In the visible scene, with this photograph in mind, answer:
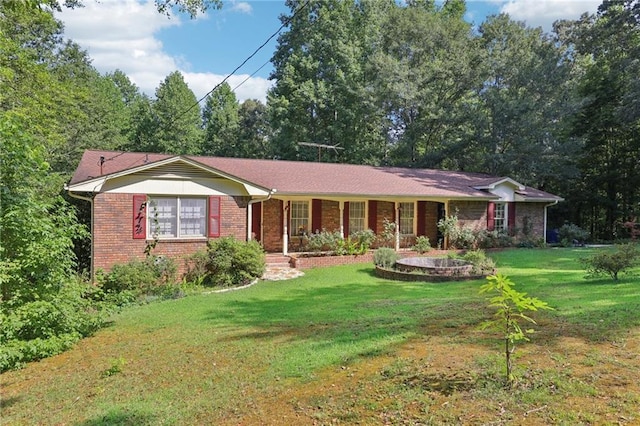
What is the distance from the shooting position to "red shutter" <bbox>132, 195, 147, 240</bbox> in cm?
1272

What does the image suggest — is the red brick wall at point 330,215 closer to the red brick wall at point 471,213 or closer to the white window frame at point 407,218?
the white window frame at point 407,218

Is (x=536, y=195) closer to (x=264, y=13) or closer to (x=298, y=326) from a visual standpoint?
(x=264, y=13)

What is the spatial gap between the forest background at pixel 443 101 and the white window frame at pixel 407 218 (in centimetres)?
1001

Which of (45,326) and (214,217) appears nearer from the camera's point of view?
(45,326)

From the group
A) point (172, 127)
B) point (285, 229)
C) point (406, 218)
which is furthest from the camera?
point (172, 127)

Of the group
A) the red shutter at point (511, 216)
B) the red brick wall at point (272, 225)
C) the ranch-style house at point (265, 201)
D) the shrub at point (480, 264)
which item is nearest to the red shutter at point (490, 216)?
the ranch-style house at point (265, 201)

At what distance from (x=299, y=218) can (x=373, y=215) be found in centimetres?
339

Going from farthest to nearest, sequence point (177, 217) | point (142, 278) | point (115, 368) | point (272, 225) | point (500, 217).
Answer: point (500, 217) → point (272, 225) → point (177, 217) → point (142, 278) → point (115, 368)

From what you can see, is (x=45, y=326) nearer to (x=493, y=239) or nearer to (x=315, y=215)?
(x=315, y=215)

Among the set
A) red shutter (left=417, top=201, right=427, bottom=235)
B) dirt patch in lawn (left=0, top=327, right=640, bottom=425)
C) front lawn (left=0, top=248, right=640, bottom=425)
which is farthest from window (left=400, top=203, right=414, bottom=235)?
dirt patch in lawn (left=0, top=327, right=640, bottom=425)

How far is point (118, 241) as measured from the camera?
12.5 meters

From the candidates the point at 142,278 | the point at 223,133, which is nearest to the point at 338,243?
the point at 142,278

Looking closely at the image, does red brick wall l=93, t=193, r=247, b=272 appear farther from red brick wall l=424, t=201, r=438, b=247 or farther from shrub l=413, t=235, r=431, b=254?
red brick wall l=424, t=201, r=438, b=247

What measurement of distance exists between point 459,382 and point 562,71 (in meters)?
27.7
